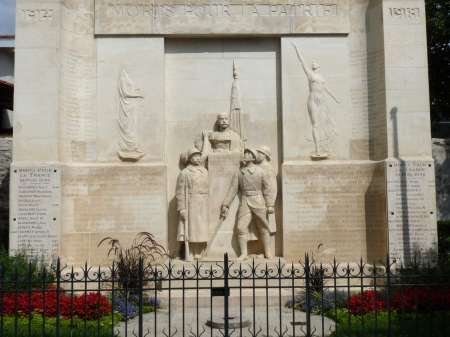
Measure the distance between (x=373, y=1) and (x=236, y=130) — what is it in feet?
15.9

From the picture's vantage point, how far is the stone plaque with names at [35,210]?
13.1m

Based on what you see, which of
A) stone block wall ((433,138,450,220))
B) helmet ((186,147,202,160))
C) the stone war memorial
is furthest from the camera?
stone block wall ((433,138,450,220))

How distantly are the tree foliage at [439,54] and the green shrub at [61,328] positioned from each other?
15.9 m

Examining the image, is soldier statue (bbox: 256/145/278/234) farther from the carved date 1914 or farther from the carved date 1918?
the carved date 1914

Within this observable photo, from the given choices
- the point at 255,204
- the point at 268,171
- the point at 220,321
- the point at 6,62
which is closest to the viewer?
the point at 220,321

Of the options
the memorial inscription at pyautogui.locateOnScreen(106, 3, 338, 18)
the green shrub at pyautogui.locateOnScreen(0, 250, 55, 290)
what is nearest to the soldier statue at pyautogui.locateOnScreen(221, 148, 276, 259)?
the memorial inscription at pyautogui.locateOnScreen(106, 3, 338, 18)

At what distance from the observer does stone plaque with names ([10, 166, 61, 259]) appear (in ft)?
43.0

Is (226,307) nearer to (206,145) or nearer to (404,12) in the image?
(206,145)

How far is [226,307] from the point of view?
8.05 meters

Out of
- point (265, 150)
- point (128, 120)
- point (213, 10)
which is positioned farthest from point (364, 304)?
point (213, 10)

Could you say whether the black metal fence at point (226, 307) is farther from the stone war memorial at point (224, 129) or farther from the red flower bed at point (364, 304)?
the stone war memorial at point (224, 129)

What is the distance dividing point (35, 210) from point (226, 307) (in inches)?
271

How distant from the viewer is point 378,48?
14266 mm

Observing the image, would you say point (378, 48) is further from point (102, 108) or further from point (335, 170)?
point (102, 108)
